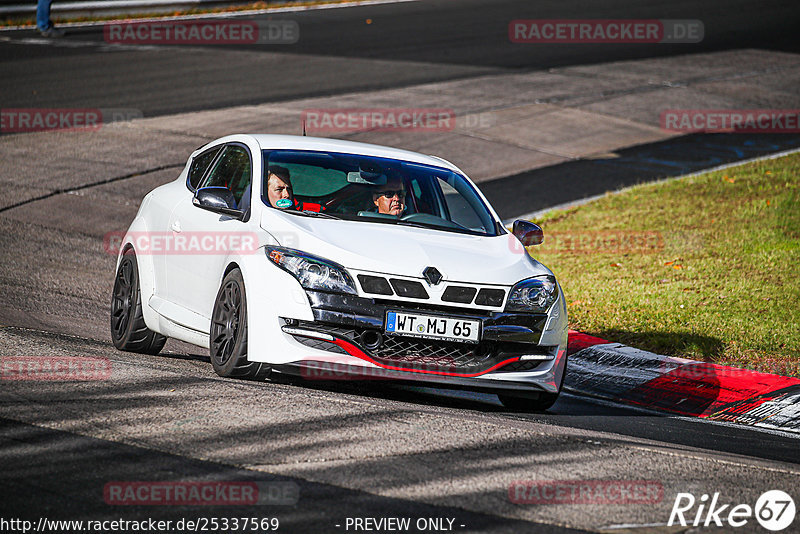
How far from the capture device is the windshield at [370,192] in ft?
24.1

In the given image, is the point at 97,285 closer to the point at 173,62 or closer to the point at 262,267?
the point at 262,267

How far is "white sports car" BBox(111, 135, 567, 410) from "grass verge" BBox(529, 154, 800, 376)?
2.33 meters

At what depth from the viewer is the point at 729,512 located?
493 centimetres

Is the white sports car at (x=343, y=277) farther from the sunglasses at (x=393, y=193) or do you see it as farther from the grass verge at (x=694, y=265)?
the grass verge at (x=694, y=265)

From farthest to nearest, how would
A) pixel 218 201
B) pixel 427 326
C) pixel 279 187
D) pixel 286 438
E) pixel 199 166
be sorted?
pixel 199 166 → pixel 279 187 → pixel 218 201 → pixel 427 326 → pixel 286 438

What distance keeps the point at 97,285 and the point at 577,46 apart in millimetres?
19711

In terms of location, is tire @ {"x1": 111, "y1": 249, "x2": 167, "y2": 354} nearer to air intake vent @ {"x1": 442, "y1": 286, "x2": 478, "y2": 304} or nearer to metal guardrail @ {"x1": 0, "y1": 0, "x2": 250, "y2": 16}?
air intake vent @ {"x1": 442, "y1": 286, "x2": 478, "y2": 304}

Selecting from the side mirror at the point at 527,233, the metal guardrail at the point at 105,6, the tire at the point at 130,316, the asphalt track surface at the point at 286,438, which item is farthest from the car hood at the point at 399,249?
the metal guardrail at the point at 105,6

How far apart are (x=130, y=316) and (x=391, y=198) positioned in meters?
2.10

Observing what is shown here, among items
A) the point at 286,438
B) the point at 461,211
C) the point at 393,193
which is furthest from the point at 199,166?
the point at 286,438

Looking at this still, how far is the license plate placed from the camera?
6371 mm

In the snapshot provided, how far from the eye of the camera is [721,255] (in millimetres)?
11594

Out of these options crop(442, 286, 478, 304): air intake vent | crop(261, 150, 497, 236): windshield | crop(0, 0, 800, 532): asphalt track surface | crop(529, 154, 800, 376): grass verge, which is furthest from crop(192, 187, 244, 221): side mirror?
crop(529, 154, 800, 376): grass verge

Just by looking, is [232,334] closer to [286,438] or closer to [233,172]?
[286,438]
